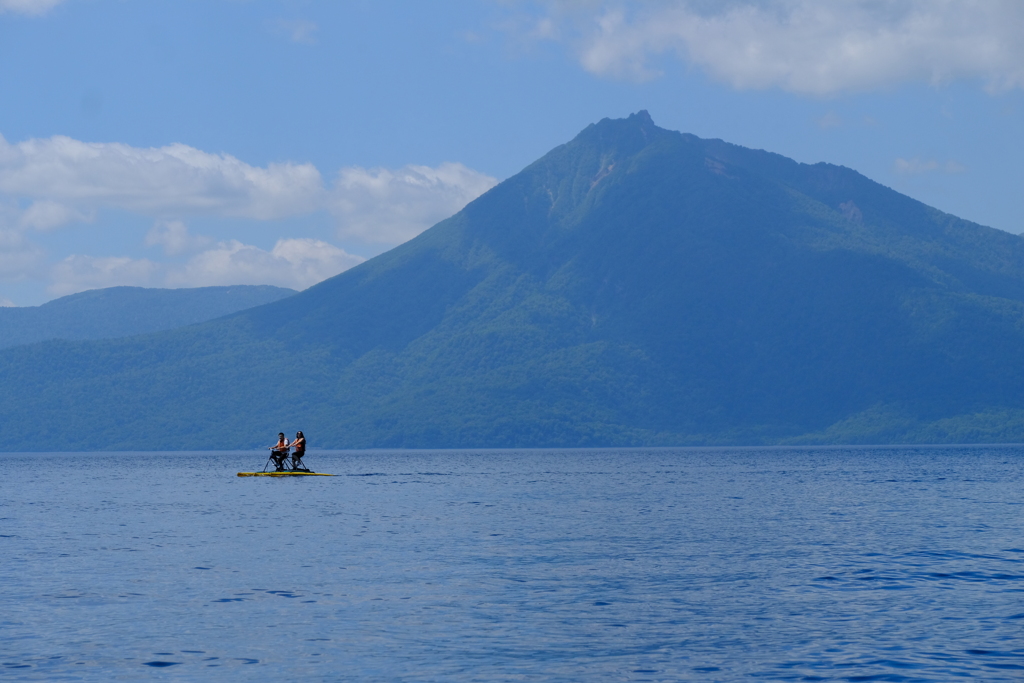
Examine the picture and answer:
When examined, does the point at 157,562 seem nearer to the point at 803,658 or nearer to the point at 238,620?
the point at 238,620

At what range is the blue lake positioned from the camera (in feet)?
85.9

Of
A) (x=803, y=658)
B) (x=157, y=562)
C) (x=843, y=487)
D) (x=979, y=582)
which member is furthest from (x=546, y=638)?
(x=843, y=487)

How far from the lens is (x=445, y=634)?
1157 inches

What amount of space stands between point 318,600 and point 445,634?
664 centimetres

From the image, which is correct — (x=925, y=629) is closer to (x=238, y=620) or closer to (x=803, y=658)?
(x=803, y=658)

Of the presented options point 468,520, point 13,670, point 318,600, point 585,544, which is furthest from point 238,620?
point 468,520

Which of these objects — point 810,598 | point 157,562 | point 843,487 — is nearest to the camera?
point 810,598

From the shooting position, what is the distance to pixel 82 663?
26141 millimetres

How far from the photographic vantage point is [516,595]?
117 feet

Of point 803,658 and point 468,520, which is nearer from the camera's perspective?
point 803,658

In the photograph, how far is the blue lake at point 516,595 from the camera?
26188mm

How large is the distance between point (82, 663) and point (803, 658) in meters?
15.1

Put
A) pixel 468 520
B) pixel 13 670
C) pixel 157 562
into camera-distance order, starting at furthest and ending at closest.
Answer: pixel 468 520 < pixel 157 562 < pixel 13 670

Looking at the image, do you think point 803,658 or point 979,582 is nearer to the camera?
point 803,658
